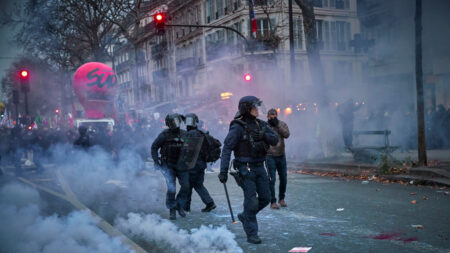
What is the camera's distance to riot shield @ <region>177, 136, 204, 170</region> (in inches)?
285

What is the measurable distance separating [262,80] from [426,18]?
13.7 m

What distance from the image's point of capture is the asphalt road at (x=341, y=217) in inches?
202

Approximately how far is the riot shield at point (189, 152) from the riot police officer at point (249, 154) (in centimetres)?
181

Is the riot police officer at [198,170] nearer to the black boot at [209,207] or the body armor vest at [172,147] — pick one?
the black boot at [209,207]

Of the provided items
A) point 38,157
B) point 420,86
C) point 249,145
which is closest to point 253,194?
point 249,145

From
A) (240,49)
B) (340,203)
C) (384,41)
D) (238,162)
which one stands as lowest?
(340,203)

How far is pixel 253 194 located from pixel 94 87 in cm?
1612

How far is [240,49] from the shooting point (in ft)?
98.8

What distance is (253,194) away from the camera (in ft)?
17.8

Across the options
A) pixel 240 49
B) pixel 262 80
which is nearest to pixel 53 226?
pixel 262 80

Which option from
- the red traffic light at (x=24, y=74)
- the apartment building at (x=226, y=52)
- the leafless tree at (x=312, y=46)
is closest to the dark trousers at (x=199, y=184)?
the leafless tree at (x=312, y=46)

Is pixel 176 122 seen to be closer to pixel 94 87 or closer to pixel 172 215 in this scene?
pixel 172 215

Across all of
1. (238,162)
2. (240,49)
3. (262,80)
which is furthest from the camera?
(240,49)

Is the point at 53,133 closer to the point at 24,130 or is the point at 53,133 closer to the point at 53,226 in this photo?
the point at 24,130
